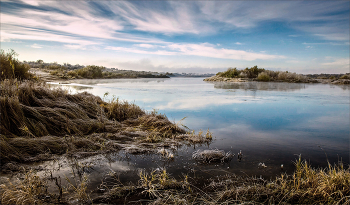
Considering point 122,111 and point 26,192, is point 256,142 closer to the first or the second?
point 26,192

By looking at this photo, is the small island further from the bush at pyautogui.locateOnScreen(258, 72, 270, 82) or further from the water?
the water

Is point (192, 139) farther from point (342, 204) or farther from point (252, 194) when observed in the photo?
point (342, 204)

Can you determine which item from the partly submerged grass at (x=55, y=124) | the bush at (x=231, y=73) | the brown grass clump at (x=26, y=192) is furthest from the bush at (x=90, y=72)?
the brown grass clump at (x=26, y=192)

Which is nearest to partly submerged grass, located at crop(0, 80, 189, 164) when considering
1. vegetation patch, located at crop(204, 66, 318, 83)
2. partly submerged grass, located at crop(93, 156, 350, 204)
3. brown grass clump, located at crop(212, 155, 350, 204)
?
partly submerged grass, located at crop(93, 156, 350, 204)

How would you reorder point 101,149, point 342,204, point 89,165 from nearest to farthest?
point 342,204 → point 89,165 → point 101,149

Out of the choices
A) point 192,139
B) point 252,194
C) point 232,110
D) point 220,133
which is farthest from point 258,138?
point 232,110

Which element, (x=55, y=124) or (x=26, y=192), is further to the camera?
(x=55, y=124)

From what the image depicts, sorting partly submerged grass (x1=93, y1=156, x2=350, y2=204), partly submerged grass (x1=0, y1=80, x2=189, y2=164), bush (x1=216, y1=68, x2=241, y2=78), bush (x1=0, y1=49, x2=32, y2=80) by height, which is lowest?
partly submerged grass (x1=93, y1=156, x2=350, y2=204)

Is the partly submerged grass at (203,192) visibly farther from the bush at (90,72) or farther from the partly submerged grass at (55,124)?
the bush at (90,72)

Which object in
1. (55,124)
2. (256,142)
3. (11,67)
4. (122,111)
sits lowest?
(256,142)

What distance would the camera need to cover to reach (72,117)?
4621mm

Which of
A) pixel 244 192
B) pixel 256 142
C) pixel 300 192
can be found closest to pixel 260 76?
pixel 256 142

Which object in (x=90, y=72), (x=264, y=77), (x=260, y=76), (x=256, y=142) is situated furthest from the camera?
(x=90, y=72)

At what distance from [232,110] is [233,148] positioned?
10.5 ft
